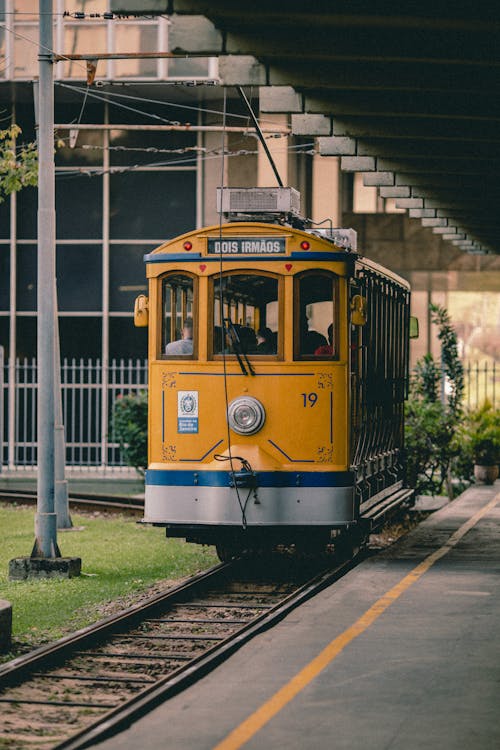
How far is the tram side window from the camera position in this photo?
44.9ft

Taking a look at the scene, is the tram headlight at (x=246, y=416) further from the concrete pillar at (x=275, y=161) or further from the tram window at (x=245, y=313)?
the concrete pillar at (x=275, y=161)

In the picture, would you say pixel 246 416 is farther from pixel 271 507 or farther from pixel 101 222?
pixel 101 222

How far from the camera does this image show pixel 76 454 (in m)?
27.1

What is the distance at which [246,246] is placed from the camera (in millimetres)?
13508

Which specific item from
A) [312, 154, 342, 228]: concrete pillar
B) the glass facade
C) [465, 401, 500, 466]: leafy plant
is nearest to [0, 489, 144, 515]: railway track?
the glass facade

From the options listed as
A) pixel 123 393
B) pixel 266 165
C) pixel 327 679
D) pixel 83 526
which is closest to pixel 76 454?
pixel 123 393

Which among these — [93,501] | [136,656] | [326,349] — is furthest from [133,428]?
[136,656]

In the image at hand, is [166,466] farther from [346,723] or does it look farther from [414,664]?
[346,723]

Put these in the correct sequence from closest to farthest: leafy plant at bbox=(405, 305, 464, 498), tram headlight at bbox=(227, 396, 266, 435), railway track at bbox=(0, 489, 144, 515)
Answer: tram headlight at bbox=(227, 396, 266, 435) → railway track at bbox=(0, 489, 144, 515) → leafy plant at bbox=(405, 305, 464, 498)

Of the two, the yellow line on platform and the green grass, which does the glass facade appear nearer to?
the green grass

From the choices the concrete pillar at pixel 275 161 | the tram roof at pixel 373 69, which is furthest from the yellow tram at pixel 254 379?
the concrete pillar at pixel 275 161

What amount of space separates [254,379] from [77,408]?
14.1 meters

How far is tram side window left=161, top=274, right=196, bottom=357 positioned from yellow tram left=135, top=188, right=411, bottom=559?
0.01 m

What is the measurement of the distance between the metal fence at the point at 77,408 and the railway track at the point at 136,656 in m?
11.7
